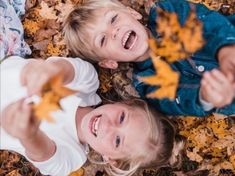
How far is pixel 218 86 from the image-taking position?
4.46 ft

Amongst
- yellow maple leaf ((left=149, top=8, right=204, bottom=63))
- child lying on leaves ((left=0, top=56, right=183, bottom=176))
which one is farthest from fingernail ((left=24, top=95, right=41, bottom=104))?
yellow maple leaf ((left=149, top=8, right=204, bottom=63))

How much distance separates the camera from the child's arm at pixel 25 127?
1438mm

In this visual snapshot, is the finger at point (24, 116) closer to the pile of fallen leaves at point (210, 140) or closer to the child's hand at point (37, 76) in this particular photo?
the child's hand at point (37, 76)

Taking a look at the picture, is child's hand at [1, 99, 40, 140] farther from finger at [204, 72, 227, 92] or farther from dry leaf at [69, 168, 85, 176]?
dry leaf at [69, 168, 85, 176]

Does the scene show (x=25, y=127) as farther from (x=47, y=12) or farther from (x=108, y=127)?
(x=47, y=12)

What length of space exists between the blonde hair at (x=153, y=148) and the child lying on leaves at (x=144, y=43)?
0.27 ft

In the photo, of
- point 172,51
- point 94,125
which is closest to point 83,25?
point 94,125

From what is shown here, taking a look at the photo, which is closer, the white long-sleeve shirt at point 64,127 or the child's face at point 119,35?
the child's face at point 119,35

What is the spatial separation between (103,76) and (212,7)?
0.69 meters

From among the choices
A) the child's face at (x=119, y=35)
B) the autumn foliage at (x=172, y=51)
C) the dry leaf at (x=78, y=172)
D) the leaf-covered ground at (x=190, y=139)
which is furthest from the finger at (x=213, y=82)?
the dry leaf at (x=78, y=172)

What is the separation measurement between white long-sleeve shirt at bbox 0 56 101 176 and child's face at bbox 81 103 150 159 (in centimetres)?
15

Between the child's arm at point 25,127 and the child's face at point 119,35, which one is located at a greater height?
the child's face at point 119,35

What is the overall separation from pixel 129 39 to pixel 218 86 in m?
0.73

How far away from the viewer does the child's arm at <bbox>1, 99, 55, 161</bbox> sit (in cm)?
144
